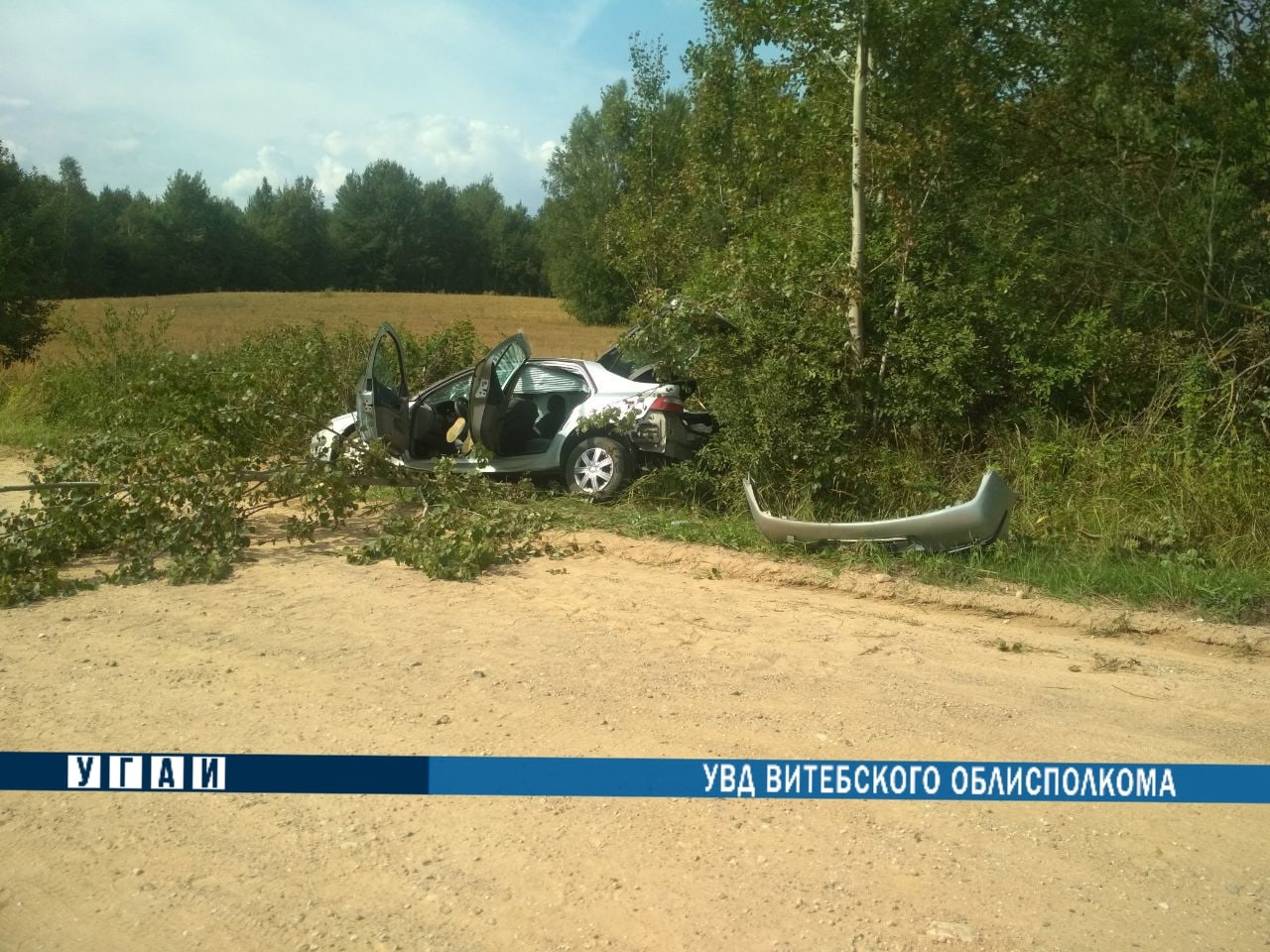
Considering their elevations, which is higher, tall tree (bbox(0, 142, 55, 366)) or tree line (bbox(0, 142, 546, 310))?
tree line (bbox(0, 142, 546, 310))

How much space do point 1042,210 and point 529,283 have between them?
72.1 meters

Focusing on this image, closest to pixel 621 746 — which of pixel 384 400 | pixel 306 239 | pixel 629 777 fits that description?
pixel 629 777

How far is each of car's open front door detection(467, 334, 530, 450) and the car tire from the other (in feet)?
2.59

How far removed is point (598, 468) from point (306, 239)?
75.2 metres

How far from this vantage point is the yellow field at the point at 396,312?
35.5 meters

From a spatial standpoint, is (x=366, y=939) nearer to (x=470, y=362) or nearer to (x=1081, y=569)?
(x=1081, y=569)

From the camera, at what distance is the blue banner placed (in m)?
4.24

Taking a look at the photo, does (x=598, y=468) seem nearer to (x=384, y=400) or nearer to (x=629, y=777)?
(x=384, y=400)

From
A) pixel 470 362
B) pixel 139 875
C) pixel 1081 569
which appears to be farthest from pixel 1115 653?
pixel 470 362

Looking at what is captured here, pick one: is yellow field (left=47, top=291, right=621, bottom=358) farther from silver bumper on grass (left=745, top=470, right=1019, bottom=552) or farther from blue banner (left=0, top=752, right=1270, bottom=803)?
blue banner (left=0, top=752, right=1270, bottom=803)

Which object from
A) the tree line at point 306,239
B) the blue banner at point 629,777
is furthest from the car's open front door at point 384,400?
the tree line at point 306,239

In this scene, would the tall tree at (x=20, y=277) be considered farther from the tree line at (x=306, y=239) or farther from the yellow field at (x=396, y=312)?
the tree line at (x=306, y=239)

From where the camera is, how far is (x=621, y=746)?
15.2 feet

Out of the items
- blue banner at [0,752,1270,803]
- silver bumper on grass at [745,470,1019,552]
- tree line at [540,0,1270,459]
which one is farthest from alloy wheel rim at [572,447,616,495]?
blue banner at [0,752,1270,803]
